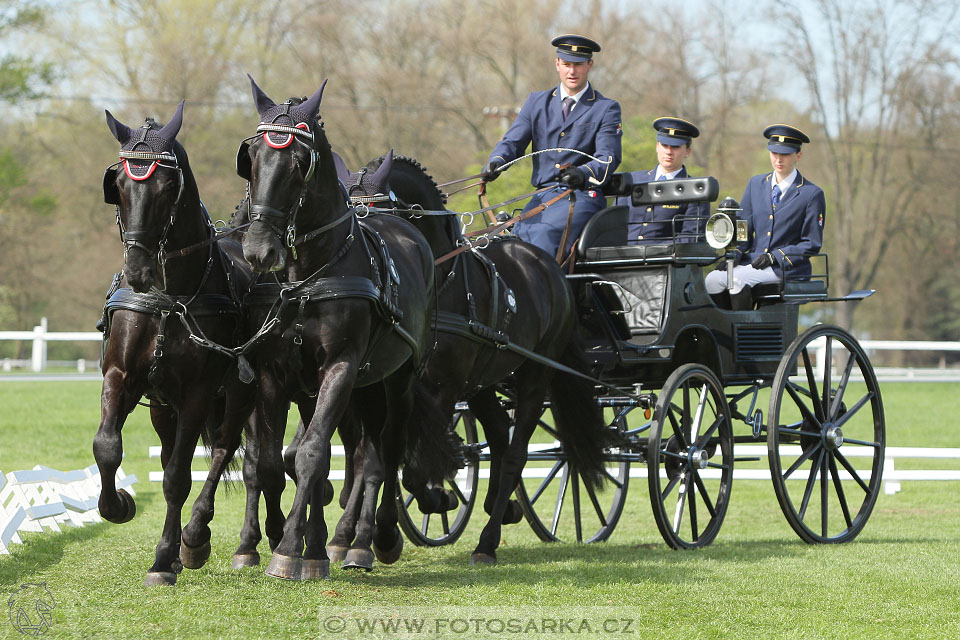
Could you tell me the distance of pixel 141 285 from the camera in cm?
516

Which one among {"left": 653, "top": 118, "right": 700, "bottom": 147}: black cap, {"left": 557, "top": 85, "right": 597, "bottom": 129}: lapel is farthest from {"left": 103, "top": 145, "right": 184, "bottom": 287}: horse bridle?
{"left": 653, "top": 118, "right": 700, "bottom": 147}: black cap

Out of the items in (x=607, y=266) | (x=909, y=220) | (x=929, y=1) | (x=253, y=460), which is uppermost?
(x=929, y=1)

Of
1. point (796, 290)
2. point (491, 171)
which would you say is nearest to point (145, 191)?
point (491, 171)

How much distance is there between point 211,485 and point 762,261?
4.32 metres

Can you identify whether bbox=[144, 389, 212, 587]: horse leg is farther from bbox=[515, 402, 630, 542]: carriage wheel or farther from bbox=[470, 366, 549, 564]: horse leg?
bbox=[515, 402, 630, 542]: carriage wheel

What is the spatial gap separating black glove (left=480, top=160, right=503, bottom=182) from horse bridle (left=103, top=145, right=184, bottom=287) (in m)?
2.44

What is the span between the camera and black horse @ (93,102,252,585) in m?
5.27

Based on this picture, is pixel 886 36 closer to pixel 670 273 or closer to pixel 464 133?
pixel 464 133

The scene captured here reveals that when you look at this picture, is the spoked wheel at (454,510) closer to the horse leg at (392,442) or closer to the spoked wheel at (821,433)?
the horse leg at (392,442)

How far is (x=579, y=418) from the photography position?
311 inches

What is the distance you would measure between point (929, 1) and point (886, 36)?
5.10 feet

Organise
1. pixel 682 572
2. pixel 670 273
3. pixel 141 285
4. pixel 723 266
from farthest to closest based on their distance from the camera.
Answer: pixel 723 266
pixel 670 273
pixel 682 572
pixel 141 285

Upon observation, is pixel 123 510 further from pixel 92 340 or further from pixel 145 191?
pixel 92 340

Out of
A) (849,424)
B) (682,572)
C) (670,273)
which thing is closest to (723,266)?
(670,273)
